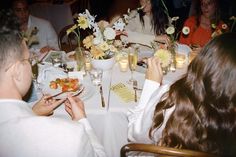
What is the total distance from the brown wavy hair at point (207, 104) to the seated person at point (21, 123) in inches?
16.9

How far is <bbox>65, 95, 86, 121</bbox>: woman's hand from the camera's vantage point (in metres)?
1.80

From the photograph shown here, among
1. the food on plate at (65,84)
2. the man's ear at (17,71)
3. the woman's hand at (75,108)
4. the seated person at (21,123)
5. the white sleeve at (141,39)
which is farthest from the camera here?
the white sleeve at (141,39)

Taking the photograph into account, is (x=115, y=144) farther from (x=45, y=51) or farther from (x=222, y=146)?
(x=45, y=51)

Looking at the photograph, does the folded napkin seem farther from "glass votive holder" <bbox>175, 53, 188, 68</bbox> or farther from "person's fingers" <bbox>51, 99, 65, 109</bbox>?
"glass votive holder" <bbox>175, 53, 188, 68</bbox>

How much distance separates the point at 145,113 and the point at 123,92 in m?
0.41

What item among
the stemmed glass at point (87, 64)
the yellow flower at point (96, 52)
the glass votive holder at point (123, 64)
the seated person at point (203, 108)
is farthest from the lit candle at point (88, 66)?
the seated person at point (203, 108)

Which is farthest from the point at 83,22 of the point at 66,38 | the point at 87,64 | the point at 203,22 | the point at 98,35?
the point at 66,38

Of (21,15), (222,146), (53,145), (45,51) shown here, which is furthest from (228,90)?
(21,15)

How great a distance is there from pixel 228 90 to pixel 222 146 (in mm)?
280

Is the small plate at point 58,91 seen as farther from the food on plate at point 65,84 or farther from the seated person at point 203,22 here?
the seated person at point 203,22

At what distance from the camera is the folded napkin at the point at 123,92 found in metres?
2.01

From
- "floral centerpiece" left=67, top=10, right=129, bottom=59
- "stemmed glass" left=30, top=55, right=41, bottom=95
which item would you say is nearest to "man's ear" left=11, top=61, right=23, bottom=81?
"stemmed glass" left=30, top=55, right=41, bottom=95

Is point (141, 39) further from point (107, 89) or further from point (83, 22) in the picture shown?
point (107, 89)

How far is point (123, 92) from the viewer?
208cm
